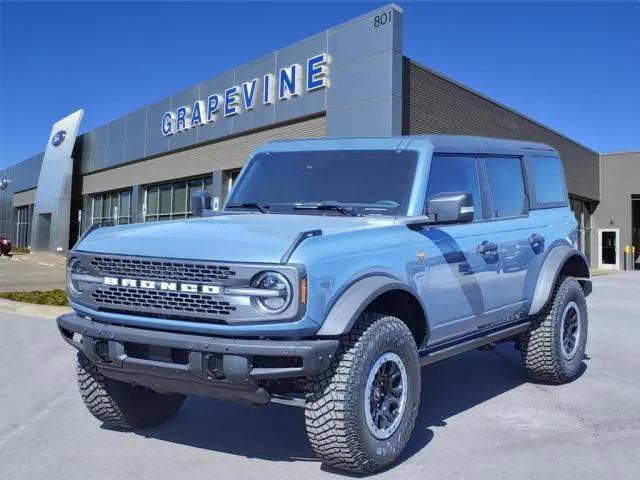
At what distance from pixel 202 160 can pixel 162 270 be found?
20873 millimetres

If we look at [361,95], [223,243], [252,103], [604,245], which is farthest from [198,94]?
[604,245]

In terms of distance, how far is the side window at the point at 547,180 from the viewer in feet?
Result: 19.4

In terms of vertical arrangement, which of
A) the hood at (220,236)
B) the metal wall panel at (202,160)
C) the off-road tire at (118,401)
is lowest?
the off-road tire at (118,401)

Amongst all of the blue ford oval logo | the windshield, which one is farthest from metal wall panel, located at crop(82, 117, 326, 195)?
the windshield

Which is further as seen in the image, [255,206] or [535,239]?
[535,239]

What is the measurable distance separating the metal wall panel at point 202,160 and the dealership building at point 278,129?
50 millimetres

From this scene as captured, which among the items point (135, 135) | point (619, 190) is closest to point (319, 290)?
point (135, 135)

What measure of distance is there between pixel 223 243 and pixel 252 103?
17.3 meters

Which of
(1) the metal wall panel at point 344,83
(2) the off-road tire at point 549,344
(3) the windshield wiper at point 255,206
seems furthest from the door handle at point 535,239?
(1) the metal wall panel at point 344,83

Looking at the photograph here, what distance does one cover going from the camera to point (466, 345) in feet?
15.4

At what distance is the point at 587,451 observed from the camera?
4.03 metres

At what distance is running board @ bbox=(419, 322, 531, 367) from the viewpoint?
14.0ft

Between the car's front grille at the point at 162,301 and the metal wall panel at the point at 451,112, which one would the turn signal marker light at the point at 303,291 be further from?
the metal wall panel at the point at 451,112

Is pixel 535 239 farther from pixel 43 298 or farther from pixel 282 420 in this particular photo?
pixel 43 298
